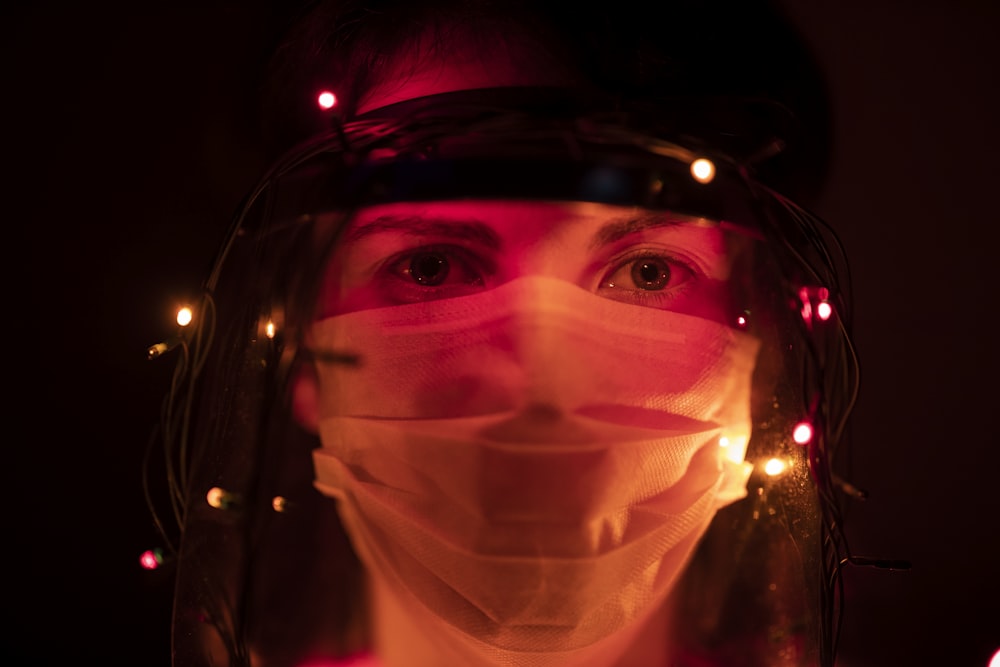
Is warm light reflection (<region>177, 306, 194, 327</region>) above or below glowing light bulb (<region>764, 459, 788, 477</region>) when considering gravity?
above

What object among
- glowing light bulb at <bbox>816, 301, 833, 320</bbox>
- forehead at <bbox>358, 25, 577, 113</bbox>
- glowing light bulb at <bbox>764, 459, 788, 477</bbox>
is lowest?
glowing light bulb at <bbox>764, 459, 788, 477</bbox>

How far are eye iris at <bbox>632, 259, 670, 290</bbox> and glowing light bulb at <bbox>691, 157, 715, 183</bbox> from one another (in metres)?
0.12

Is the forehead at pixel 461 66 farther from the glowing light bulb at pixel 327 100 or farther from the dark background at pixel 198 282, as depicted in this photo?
the dark background at pixel 198 282

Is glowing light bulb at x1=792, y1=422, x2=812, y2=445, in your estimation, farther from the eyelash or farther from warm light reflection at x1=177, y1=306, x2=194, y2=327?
warm light reflection at x1=177, y1=306, x2=194, y2=327

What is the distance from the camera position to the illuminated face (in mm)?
757

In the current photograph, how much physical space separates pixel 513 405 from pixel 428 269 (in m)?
0.21

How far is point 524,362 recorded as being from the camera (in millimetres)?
745

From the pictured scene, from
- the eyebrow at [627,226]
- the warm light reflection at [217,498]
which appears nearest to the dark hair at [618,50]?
the eyebrow at [627,226]

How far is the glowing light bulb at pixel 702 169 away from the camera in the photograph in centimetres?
75

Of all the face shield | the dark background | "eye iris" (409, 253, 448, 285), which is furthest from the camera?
the dark background

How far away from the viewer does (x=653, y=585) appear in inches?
31.3

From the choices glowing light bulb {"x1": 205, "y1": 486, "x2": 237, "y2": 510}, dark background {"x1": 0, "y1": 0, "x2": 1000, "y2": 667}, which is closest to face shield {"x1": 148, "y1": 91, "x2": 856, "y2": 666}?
glowing light bulb {"x1": 205, "y1": 486, "x2": 237, "y2": 510}

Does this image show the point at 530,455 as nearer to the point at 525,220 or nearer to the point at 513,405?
the point at 513,405

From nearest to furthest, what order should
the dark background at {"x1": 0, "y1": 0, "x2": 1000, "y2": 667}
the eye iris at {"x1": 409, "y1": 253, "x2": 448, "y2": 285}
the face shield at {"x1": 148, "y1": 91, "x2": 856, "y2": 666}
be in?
the face shield at {"x1": 148, "y1": 91, "x2": 856, "y2": 666} < the eye iris at {"x1": 409, "y1": 253, "x2": 448, "y2": 285} < the dark background at {"x1": 0, "y1": 0, "x2": 1000, "y2": 667}
